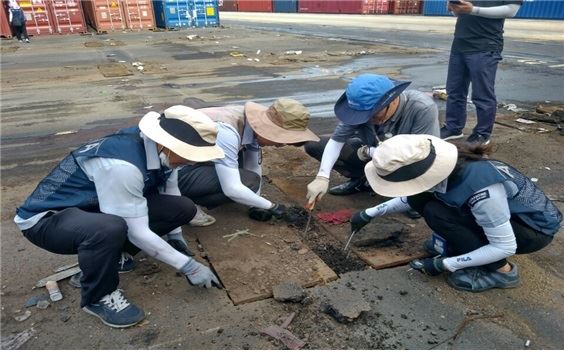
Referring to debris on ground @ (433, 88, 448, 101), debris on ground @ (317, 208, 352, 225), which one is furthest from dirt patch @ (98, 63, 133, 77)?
debris on ground @ (317, 208, 352, 225)

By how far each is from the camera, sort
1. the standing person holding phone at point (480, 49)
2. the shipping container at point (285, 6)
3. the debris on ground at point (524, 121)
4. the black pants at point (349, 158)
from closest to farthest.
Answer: the black pants at point (349, 158)
the standing person holding phone at point (480, 49)
the debris on ground at point (524, 121)
the shipping container at point (285, 6)

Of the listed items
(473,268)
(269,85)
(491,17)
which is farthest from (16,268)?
(269,85)

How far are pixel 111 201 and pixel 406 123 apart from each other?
6.39 feet

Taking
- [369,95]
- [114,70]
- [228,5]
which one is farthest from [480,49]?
[228,5]

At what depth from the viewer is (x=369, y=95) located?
2.70 m

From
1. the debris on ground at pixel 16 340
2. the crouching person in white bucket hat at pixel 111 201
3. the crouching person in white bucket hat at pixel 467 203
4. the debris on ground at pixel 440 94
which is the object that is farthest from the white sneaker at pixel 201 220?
the debris on ground at pixel 440 94

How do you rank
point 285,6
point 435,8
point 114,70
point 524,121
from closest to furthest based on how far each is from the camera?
point 524,121 < point 114,70 < point 435,8 < point 285,6

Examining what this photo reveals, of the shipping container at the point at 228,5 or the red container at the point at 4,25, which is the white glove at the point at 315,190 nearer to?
the red container at the point at 4,25

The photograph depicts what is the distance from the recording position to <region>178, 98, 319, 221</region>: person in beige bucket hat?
9.25 feet

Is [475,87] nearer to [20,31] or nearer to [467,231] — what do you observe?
[467,231]

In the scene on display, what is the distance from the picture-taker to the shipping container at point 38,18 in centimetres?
1928

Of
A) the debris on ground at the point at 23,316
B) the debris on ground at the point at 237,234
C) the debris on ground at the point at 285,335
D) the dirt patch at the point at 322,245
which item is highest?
the debris on ground at the point at 23,316

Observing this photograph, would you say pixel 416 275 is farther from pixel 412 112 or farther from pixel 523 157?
pixel 523 157

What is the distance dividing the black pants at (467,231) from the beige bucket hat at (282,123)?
0.98 metres
